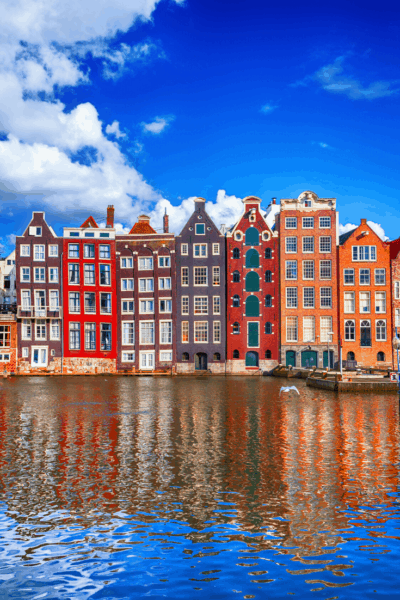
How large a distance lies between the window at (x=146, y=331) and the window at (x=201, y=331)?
6517mm

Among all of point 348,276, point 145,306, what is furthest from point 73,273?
point 348,276

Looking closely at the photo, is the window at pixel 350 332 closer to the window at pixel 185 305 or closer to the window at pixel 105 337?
the window at pixel 185 305

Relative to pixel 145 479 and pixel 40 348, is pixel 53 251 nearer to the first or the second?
pixel 40 348

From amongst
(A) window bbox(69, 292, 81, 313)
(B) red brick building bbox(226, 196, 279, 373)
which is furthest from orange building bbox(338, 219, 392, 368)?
(A) window bbox(69, 292, 81, 313)

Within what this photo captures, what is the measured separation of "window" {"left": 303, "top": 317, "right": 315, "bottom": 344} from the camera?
8356cm

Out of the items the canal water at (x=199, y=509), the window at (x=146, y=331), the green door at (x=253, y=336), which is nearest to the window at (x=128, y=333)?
the window at (x=146, y=331)

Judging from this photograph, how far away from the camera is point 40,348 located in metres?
83.5

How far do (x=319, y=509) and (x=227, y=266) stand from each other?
6942cm

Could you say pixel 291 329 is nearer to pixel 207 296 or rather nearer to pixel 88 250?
pixel 207 296

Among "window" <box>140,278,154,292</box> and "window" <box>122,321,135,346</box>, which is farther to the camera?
"window" <box>140,278,154,292</box>

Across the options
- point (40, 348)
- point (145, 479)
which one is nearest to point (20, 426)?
point (145, 479)

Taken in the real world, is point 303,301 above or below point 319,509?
above

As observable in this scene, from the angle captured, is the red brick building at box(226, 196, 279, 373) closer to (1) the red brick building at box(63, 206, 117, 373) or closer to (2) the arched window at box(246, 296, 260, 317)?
(2) the arched window at box(246, 296, 260, 317)

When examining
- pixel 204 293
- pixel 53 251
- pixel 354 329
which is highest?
pixel 53 251
